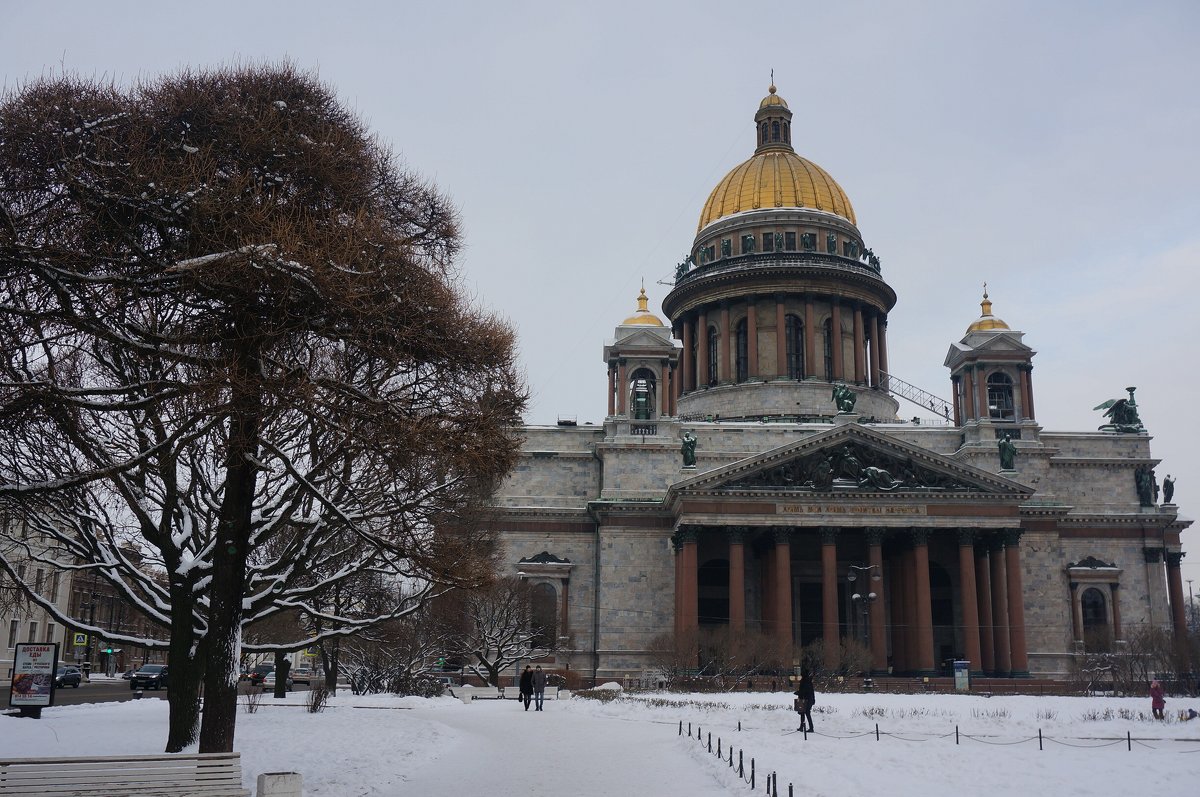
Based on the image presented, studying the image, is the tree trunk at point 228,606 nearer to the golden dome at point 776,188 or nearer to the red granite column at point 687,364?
the red granite column at point 687,364

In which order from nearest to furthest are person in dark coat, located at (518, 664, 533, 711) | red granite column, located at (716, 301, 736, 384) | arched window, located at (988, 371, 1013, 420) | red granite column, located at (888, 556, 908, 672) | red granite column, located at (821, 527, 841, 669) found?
person in dark coat, located at (518, 664, 533, 711) < red granite column, located at (821, 527, 841, 669) < red granite column, located at (888, 556, 908, 672) < arched window, located at (988, 371, 1013, 420) < red granite column, located at (716, 301, 736, 384)

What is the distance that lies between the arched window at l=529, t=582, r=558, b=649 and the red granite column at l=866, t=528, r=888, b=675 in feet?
56.4

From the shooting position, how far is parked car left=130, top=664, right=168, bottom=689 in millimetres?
53562

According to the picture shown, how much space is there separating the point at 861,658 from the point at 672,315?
1400 inches

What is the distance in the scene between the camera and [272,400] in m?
16.3

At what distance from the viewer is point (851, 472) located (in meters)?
58.9

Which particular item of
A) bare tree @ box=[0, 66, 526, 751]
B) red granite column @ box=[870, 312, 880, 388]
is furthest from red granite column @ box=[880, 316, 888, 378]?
bare tree @ box=[0, 66, 526, 751]

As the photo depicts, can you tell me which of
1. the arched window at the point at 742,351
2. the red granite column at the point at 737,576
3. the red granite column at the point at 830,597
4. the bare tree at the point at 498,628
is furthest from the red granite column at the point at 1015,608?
the bare tree at the point at 498,628

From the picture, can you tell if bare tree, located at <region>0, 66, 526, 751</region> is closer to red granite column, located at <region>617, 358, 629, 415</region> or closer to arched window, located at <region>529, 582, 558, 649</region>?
arched window, located at <region>529, 582, 558, 649</region>

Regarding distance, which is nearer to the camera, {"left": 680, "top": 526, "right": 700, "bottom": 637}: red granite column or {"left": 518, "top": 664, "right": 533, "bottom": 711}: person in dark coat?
{"left": 518, "top": 664, "right": 533, "bottom": 711}: person in dark coat

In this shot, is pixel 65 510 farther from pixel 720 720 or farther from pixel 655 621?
pixel 655 621

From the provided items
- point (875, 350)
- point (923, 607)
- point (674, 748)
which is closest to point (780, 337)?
point (875, 350)

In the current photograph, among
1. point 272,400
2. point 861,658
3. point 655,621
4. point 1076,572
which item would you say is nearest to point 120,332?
point 272,400

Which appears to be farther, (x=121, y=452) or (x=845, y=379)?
(x=845, y=379)
